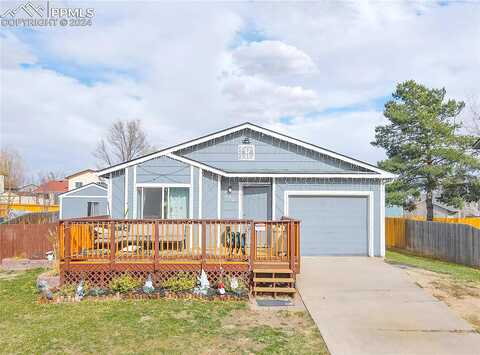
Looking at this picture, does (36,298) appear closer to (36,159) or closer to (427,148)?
(427,148)

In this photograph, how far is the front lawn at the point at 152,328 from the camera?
548 centimetres

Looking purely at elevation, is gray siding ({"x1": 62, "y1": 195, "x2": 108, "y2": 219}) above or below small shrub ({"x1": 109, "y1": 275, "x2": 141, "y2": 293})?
above

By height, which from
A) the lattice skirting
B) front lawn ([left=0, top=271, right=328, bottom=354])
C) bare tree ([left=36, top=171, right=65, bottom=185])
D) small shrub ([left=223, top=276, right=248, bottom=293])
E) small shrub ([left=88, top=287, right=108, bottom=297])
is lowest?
front lawn ([left=0, top=271, right=328, bottom=354])

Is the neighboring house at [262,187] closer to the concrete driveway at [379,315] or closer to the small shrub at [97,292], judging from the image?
the concrete driveway at [379,315]

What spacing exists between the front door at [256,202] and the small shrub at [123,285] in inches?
234

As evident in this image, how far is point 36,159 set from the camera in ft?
188

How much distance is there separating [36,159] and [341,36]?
56344 millimetres

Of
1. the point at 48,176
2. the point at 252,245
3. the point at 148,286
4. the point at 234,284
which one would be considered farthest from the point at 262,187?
the point at 48,176

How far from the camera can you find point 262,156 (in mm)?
13852

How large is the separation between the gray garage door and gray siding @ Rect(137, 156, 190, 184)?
4017 mm

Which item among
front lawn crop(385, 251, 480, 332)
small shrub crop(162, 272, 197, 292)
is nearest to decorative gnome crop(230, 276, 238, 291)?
small shrub crop(162, 272, 197, 292)

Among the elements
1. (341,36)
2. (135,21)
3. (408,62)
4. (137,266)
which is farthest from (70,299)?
(408,62)

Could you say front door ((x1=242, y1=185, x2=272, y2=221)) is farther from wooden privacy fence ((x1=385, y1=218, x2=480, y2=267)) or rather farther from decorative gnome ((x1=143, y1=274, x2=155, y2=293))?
wooden privacy fence ((x1=385, y1=218, x2=480, y2=267))

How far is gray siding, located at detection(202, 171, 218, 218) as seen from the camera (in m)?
12.1
